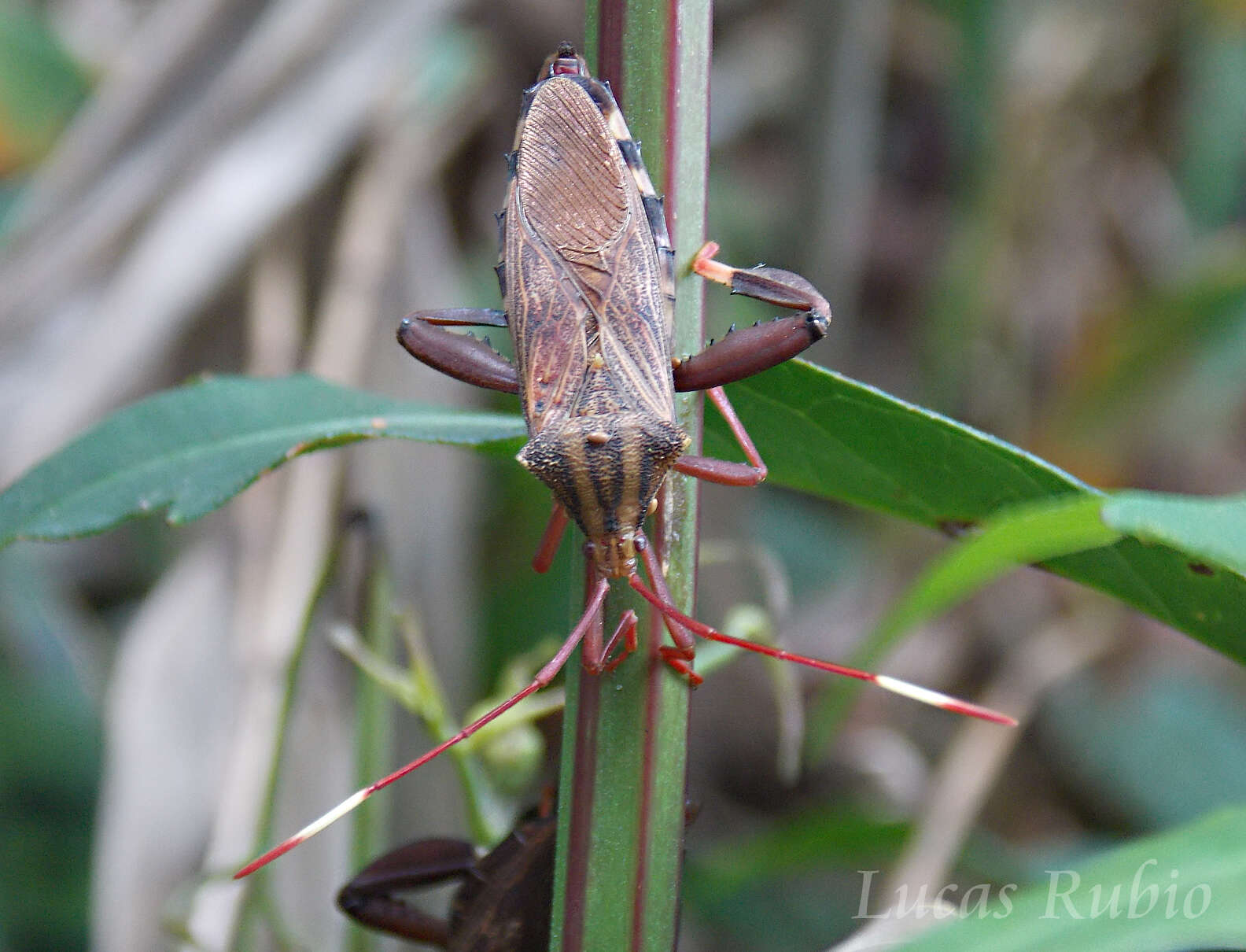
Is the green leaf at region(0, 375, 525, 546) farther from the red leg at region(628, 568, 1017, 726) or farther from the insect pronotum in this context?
the red leg at region(628, 568, 1017, 726)

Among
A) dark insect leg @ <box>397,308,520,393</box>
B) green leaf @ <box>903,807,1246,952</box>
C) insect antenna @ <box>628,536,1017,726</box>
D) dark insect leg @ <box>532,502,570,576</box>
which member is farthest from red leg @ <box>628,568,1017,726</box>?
dark insect leg @ <box>397,308,520,393</box>

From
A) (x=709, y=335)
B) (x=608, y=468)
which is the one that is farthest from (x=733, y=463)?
(x=709, y=335)

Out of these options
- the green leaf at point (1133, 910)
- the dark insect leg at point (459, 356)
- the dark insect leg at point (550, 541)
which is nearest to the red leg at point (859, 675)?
the green leaf at point (1133, 910)

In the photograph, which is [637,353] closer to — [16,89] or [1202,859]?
[1202,859]

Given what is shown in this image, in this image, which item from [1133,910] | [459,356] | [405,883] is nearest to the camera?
[1133,910]

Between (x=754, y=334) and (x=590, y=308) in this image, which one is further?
(x=590, y=308)

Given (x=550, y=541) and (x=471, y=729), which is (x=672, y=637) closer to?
(x=471, y=729)

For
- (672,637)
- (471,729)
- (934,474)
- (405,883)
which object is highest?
(934,474)
